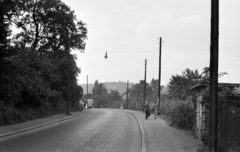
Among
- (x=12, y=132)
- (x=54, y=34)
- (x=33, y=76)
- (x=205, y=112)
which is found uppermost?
(x=54, y=34)

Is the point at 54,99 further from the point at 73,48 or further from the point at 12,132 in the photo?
the point at 12,132

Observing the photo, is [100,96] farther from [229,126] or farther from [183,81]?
[229,126]

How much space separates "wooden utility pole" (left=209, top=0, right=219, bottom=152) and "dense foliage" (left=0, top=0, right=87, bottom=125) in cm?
1278

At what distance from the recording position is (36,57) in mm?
24953

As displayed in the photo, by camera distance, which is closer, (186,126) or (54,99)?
(186,126)

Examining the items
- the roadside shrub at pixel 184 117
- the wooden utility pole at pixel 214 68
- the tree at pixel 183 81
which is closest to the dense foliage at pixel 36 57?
the roadside shrub at pixel 184 117

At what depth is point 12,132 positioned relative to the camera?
623 inches

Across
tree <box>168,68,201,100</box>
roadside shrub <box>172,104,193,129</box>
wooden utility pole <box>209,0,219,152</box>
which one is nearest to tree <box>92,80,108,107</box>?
tree <box>168,68,201,100</box>

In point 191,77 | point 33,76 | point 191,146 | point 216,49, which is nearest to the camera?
point 216,49

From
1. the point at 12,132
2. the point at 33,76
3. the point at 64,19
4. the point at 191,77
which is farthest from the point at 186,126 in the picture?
the point at 191,77

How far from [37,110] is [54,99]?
7.23 m

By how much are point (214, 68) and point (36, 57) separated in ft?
59.2

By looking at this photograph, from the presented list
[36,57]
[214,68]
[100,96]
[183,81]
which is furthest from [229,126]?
[100,96]

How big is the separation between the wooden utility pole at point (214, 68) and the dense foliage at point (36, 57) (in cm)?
1278
